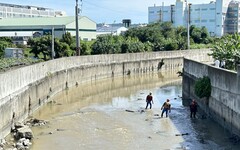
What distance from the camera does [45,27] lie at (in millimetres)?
93188

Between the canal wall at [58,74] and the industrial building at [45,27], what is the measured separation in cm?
3186

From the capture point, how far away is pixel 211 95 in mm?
27281

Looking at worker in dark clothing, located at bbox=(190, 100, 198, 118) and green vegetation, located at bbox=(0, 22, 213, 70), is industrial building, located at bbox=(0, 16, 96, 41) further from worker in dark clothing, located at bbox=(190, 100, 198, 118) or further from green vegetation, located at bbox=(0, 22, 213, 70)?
worker in dark clothing, located at bbox=(190, 100, 198, 118)

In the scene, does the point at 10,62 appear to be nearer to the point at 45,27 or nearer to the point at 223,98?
the point at 223,98

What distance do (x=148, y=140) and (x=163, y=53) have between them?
46.0 metres

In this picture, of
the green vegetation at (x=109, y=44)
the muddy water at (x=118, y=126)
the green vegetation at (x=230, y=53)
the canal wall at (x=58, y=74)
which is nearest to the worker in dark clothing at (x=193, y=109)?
the muddy water at (x=118, y=126)

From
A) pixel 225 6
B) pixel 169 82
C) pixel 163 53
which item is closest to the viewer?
pixel 169 82

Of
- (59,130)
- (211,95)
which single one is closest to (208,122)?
(211,95)

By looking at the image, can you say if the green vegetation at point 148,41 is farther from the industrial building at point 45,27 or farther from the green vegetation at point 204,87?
the green vegetation at point 204,87

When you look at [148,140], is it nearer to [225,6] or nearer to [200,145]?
[200,145]

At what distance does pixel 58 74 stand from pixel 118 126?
16570 mm

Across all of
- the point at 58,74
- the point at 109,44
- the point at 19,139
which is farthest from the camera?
the point at 109,44

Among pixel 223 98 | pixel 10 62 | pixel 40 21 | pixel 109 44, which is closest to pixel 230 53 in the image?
pixel 223 98

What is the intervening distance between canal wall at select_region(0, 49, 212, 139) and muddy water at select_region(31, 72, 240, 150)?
4.96ft
